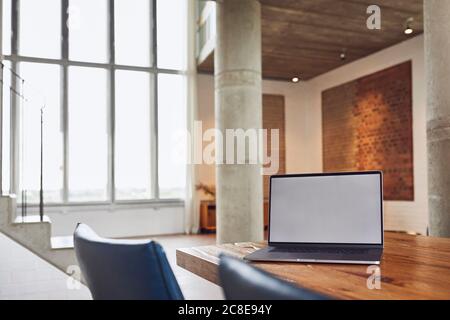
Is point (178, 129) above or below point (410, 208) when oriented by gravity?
above

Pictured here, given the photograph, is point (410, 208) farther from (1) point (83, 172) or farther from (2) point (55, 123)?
(2) point (55, 123)

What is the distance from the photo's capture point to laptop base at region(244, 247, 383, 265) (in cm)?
121

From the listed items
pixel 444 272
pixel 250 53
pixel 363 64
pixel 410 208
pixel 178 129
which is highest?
pixel 363 64

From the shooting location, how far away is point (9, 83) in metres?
7.02

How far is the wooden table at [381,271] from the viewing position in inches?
36.0

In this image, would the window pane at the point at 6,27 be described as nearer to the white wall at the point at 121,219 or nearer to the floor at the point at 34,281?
the white wall at the point at 121,219

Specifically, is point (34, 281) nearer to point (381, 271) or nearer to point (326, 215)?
point (326, 215)

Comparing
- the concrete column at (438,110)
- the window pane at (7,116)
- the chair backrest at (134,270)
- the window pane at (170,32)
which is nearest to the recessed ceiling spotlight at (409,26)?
the concrete column at (438,110)

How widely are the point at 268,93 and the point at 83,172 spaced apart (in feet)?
13.5

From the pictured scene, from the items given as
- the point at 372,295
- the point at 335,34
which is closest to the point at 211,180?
the point at 335,34

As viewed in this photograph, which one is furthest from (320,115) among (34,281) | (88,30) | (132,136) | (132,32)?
(34,281)

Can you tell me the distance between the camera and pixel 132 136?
26.6 ft

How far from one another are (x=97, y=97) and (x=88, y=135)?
0.73m

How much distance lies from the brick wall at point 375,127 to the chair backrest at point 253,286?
23.0 feet
